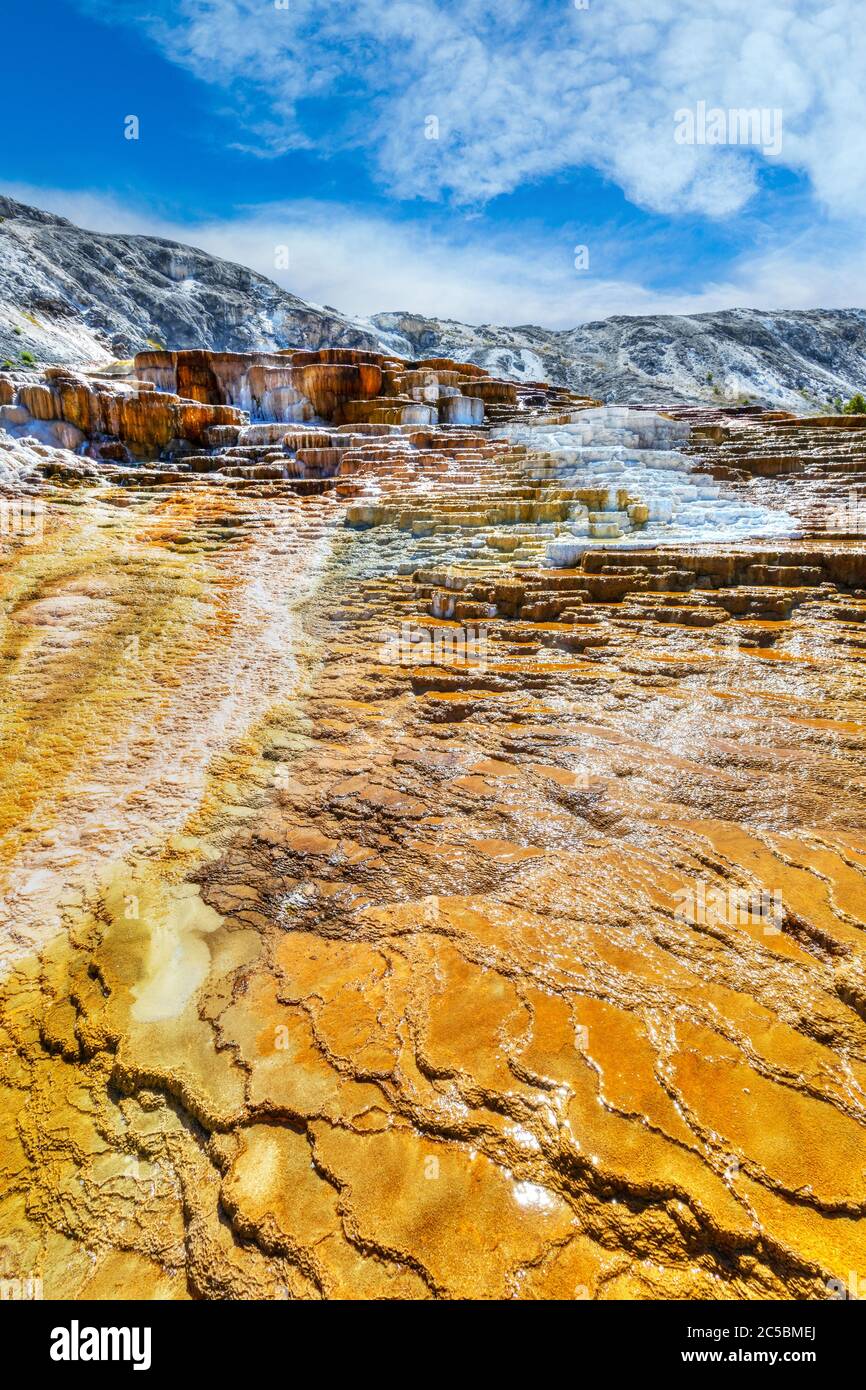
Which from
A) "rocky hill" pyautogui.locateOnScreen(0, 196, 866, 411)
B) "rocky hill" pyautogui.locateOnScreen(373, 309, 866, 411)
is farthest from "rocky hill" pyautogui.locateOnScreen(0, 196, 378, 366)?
"rocky hill" pyautogui.locateOnScreen(373, 309, 866, 411)

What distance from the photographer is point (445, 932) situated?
2508 millimetres

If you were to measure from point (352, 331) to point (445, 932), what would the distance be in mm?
45136

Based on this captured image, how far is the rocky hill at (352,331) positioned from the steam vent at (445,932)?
27.6 m

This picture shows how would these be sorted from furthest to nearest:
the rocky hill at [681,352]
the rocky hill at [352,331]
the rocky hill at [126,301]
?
the rocky hill at [681,352]
the rocky hill at [352,331]
the rocky hill at [126,301]

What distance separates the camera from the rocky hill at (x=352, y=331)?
96.4ft

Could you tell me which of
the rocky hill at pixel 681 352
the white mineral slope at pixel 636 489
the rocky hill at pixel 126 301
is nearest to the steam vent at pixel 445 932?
the white mineral slope at pixel 636 489

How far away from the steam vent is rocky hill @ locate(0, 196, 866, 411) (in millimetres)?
27553

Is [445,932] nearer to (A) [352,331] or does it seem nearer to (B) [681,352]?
(A) [352,331]

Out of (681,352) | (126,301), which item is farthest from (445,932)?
(681,352)

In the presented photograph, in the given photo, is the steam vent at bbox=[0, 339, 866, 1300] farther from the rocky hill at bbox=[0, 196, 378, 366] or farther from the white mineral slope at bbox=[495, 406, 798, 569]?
the rocky hill at bbox=[0, 196, 378, 366]

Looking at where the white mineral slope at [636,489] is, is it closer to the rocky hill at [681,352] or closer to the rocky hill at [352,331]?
the rocky hill at [352,331]

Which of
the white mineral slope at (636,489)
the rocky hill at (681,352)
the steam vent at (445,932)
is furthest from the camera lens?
the rocky hill at (681,352)

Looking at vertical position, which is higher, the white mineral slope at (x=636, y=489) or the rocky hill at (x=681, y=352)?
the rocky hill at (x=681, y=352)

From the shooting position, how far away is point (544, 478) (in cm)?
1088
